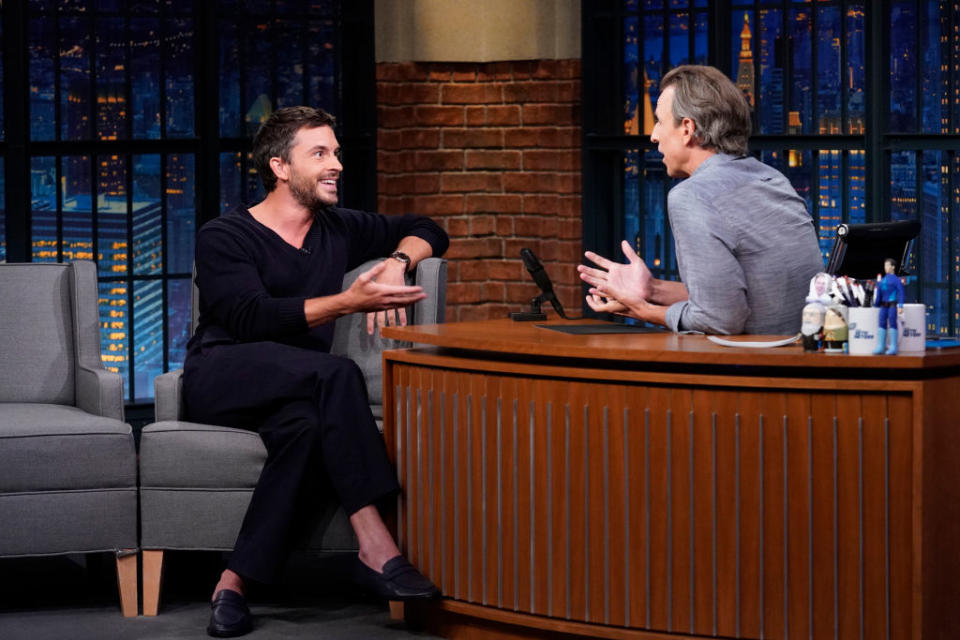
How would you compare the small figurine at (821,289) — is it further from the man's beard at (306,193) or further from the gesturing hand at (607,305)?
the man's beard at (306,193)

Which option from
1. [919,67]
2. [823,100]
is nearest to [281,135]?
[823,100]

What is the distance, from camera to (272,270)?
166 inches

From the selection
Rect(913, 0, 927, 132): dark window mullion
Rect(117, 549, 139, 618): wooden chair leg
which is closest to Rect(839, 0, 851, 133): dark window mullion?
Rect(913, 0, 927, 132): dark window mullion

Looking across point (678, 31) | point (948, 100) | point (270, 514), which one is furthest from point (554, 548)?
point (678, 31)

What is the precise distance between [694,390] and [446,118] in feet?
10.2

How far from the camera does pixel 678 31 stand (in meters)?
5.88

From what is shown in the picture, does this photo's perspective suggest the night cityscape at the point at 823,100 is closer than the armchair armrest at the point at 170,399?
No

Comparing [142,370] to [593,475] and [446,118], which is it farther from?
[593,475]

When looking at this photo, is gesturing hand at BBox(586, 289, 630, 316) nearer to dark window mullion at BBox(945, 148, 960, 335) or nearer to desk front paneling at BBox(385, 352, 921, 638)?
desk front paneling at BBox(385, 352, 921, 638)

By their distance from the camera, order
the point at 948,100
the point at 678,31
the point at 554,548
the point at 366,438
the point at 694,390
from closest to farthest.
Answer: the point at 694,390, the point at 554,548, the point at 366,438, the point at 948,100, the point at 678,31

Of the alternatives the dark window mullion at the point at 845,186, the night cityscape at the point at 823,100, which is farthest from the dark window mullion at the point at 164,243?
the dark window mullion at the point at 845,186

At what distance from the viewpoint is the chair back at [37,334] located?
4465 mm

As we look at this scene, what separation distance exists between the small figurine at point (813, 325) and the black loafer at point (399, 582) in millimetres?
1170

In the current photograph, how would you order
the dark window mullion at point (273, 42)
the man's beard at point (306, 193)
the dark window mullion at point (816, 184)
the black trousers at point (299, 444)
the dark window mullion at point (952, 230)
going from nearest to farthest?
the black trousers at point (299, 444) → the man's beard at point (306, 193) → the dark window mullion at point (952, 230) → the dark window mullion at point (816, 184) → the dark window mullion at point (273, 42)
